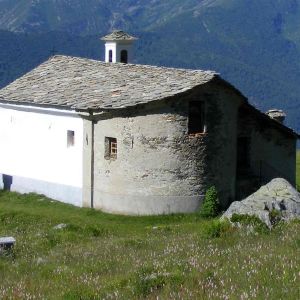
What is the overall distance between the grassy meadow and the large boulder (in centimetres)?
133

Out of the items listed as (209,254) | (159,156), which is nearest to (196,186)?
(159,156)

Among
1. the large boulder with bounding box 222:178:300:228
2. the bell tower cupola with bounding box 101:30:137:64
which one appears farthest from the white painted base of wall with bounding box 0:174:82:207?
the bell tower cupola with bounding box 101:30:137:64

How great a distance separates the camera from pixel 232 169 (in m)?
30.4

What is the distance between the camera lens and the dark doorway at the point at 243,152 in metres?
32.5

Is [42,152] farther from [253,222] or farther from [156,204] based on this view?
[253,222]

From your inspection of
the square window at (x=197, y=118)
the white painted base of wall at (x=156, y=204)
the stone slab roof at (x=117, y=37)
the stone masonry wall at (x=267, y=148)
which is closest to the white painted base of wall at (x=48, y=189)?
the white painted base of wall at (x=156, y=204)

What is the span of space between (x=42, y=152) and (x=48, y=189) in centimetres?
148

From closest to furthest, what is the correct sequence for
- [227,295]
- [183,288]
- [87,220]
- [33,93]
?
1. [227,295]
2. [183,288]
3. [87,220]
4. [33,93]

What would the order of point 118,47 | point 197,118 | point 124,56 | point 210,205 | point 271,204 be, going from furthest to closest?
point 124,56, point 118,47, point 197,118, point 210,205, point 271,204

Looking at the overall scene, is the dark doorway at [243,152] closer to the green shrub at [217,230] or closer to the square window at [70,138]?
the square window at [70,138]

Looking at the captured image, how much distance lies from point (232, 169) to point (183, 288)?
68.6 ft

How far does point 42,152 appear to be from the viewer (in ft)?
107

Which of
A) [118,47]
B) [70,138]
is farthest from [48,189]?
[118,47]

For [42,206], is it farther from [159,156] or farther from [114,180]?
[159,156]
